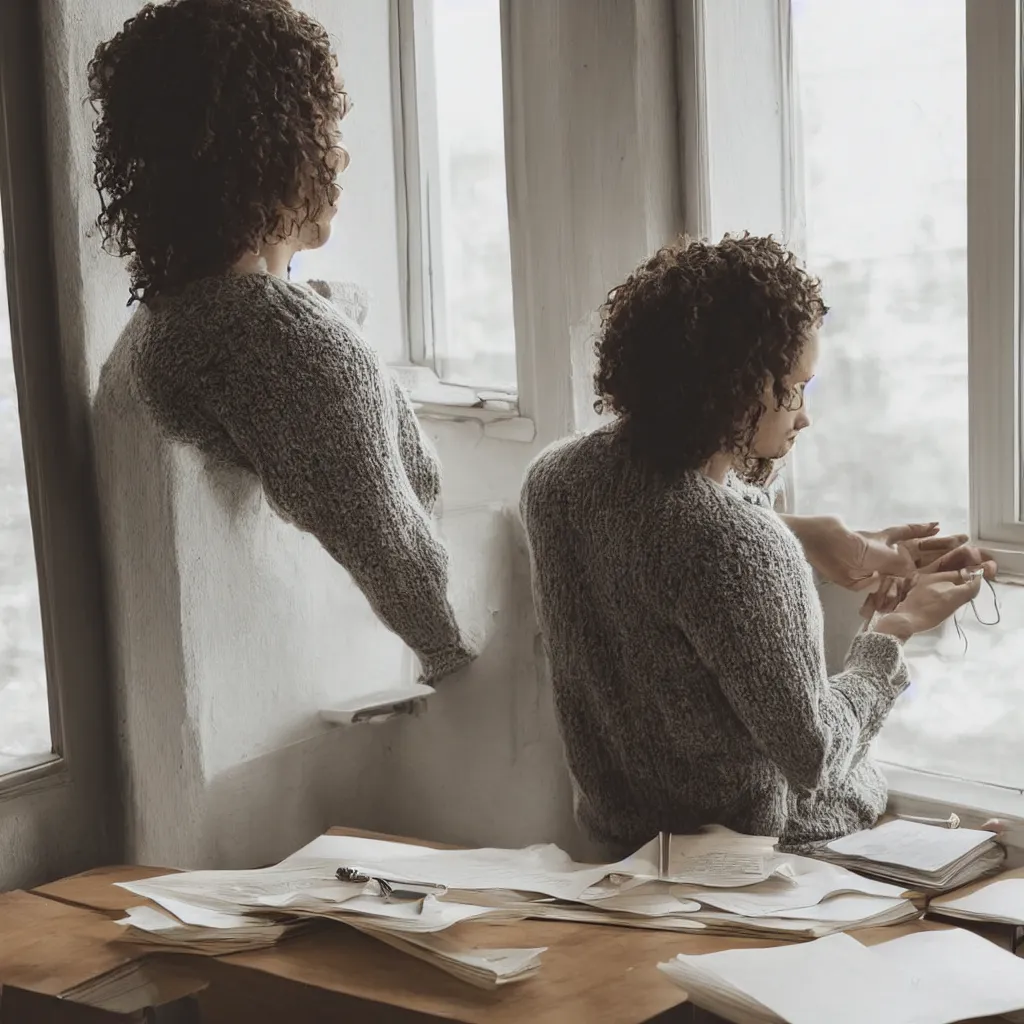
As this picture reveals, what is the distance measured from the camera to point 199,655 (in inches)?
61.7

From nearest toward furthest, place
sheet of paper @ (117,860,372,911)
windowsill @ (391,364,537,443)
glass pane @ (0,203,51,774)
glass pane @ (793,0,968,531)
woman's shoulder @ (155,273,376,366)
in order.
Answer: sheet of paper @ (117,860,372,911) → woman's shoulder @ (155,273,376,366) → glass pane @ (0,203,51,774) → glass pane @ (793,0,968,531) → windowsill @ (391,364,537,443)

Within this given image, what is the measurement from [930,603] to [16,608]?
40.6 inches

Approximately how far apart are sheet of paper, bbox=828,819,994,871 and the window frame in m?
0.86

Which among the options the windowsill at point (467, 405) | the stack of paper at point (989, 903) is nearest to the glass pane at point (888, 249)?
the windowsill at point (467, 405)

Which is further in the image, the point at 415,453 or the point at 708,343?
the point at 415,453

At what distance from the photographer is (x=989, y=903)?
1316mm

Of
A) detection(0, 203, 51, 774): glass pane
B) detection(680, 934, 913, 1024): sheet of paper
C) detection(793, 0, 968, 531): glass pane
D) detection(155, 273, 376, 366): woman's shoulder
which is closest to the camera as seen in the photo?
detection(680, 934, 913, 1024): sheet of paper

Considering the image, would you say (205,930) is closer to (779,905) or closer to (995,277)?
(779,905)

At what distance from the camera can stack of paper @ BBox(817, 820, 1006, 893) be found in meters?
1.38

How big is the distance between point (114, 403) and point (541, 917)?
0.73 meters

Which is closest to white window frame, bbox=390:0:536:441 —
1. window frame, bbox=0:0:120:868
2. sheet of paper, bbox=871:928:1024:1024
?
window frame, bbox=0:0:120:868

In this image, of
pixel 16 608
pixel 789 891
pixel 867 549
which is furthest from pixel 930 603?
pixel 16 608

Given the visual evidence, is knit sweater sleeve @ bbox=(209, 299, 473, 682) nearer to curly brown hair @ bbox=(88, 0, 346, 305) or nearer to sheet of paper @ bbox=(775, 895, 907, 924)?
curly brown hair @ bbox=(88, 0, 346, 305)

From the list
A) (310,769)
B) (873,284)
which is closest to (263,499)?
(310,769)
